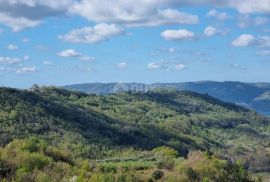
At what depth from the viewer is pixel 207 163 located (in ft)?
213

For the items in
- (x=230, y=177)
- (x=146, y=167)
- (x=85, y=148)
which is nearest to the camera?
(x=146, y=167)

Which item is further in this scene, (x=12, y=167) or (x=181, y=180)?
(x=181, y=180)

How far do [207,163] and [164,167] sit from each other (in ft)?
17.7

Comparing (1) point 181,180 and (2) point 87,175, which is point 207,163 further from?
(2) point 87,175

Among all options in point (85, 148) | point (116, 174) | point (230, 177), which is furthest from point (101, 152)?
point (116, 174)

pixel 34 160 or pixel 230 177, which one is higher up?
pixel 34 160

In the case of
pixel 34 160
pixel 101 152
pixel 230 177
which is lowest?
pixel 101 152

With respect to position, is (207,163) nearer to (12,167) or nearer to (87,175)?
(87,175)

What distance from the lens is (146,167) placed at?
204ft

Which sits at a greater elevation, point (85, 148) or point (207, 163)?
point (207, 163)

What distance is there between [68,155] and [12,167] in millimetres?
11715

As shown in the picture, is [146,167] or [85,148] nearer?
[146,167]

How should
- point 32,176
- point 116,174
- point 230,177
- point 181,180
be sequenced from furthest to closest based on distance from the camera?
point 230,177
point 181,180
point 116,174
point 32,176

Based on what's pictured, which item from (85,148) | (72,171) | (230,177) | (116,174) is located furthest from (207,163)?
(85,148)
